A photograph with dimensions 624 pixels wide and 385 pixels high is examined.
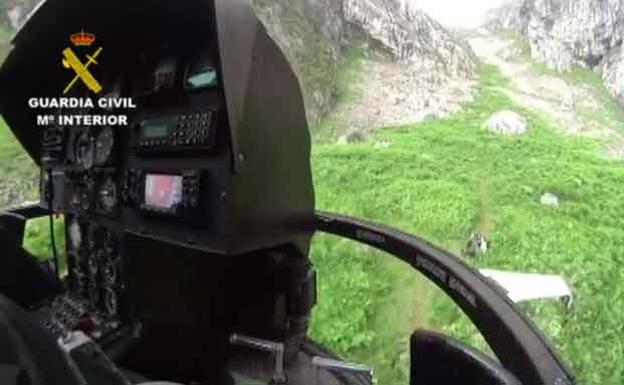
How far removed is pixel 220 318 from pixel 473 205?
5.99 ft

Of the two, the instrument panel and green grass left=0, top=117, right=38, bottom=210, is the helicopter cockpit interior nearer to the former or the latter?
the instrument panel

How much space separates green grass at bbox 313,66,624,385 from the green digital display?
0.92 meters

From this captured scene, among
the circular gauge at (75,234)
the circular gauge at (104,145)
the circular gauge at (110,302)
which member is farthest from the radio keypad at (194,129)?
the circular gauge at (75,234)

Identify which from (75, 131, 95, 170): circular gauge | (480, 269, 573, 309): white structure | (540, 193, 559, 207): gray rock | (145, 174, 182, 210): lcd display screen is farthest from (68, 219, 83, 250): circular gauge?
(540, 193, 559, 207): gray rock

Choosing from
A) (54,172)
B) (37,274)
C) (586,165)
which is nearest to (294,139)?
(37,274)

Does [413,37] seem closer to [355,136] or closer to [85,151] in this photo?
[355,136]

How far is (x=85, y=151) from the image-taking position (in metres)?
1.95

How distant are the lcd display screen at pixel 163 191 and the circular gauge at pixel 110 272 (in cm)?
41

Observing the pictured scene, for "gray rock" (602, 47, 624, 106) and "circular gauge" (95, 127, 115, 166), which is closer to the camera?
"circular gauge" (95, 127, 115, 166)

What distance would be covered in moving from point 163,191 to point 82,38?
29.2 inches

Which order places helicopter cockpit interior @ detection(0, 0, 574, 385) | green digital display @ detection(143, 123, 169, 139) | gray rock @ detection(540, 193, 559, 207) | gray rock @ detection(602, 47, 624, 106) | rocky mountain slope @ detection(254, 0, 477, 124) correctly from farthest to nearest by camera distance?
1. rocky mountain slope @ detection(254, 0, 477, 124)
2. gray rock @ detection(602, 47, 624, 106)
3. gray rock @ detection(540, 193, 559, 207)
4. green digital display @ detection(143, 123, 169, 139)
5. helicopter cockpit interior @ detection(0, 0, 574, 385)

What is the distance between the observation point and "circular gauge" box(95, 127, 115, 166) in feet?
5.81

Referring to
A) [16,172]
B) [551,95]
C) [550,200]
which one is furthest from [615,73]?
[16,172]

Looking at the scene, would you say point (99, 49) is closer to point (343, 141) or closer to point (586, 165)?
point (343, 141)
